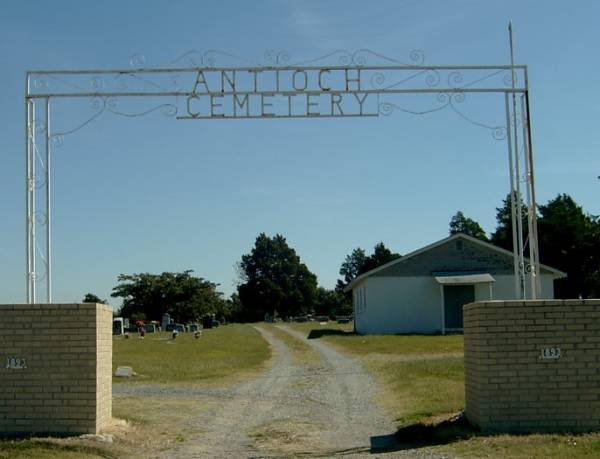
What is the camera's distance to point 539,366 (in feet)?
37.3

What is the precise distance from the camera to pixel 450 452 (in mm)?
10516

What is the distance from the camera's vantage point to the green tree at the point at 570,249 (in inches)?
2734

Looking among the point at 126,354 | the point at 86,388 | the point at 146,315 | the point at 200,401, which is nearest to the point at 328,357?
the point at 126,354

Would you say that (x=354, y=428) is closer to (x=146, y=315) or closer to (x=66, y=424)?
(x=66, y=424)

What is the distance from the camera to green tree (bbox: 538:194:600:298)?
69438 millimetres

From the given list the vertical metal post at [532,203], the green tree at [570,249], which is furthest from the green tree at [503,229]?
the vertical metal post at [532,203]

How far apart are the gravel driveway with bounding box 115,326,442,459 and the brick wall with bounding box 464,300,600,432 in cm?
139

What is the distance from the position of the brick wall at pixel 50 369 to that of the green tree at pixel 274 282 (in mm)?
102059

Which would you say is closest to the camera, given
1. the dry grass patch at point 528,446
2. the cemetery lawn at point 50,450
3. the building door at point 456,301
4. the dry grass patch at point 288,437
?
the dry grass patch at point 528,446

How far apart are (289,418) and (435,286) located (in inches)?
1190

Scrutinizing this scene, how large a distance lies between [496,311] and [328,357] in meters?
19.2

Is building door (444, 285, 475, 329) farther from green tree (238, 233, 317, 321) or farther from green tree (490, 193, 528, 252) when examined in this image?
green tree (238, 233, 317, 321)

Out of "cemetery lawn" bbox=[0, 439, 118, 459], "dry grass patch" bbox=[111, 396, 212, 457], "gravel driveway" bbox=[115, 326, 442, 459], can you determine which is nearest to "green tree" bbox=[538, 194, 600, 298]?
"gravel driveway" bbox=[115, 326, 442, 459]

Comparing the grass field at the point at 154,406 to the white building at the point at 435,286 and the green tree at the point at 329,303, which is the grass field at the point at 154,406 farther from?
the green tree at the point at 329,303
